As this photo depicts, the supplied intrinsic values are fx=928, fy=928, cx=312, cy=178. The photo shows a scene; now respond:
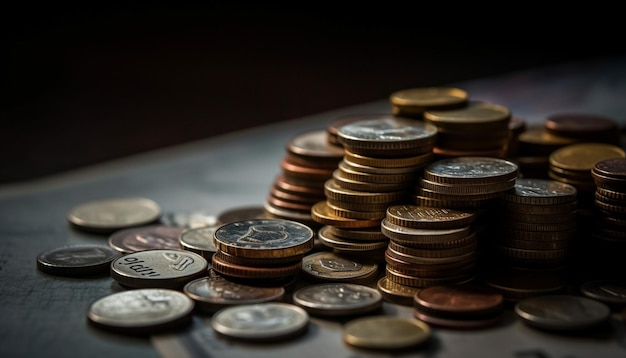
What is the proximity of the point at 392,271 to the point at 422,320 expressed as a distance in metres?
0.21

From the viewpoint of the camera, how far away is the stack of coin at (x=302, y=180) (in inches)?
99.0

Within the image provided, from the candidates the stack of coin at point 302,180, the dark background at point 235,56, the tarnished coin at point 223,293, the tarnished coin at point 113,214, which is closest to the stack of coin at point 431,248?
the tarnished coin at point 223,293

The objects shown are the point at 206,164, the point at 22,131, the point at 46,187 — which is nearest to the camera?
the point at 46,187

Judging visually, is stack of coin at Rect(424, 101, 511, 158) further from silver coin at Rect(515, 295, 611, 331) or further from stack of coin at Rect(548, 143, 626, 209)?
silver coin at Rect(515, 295, 611, 331)

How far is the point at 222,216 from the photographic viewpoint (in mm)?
2723

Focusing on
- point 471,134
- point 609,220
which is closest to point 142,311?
point 471,134

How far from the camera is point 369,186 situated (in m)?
2.27

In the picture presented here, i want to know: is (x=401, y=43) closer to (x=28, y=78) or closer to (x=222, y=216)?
(x=28, y=78)

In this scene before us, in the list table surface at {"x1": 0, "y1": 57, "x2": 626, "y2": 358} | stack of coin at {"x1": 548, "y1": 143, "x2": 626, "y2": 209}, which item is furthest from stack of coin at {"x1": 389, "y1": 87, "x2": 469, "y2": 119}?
table surface at {"x1": 0, "y1": 57, "x2": 626, "y2": 358}

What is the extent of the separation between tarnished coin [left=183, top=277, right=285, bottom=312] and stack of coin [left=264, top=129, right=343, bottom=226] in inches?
16.3

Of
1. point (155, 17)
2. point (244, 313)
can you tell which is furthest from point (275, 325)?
point (155, 17)

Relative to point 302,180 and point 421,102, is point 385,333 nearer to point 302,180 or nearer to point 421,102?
point 302,180

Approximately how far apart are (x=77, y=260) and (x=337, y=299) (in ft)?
2.35

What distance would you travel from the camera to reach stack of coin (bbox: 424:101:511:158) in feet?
7.93
